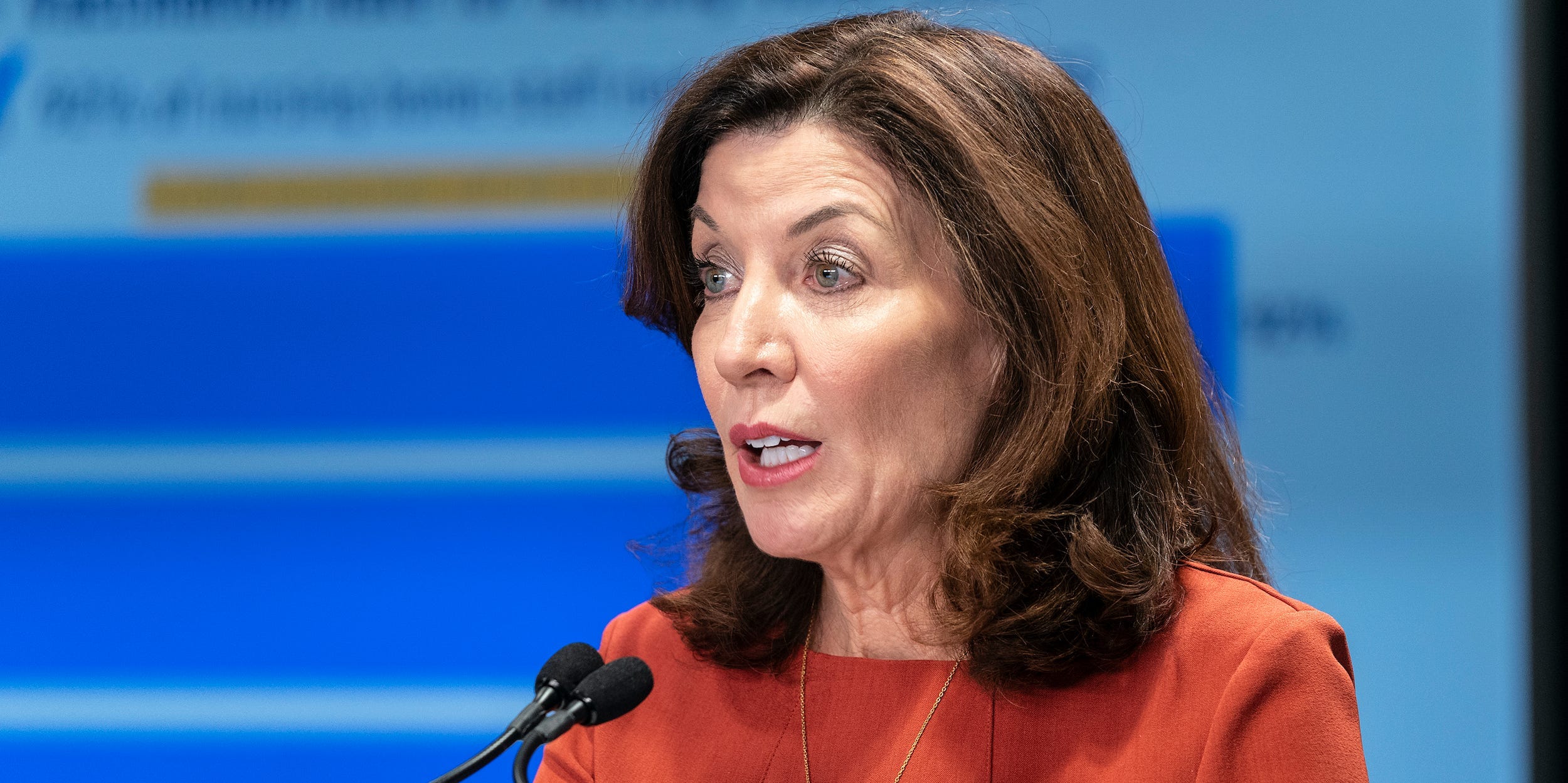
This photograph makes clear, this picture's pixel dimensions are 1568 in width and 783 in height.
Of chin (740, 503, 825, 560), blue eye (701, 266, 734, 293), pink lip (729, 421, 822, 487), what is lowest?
chin (740, 503, 825, 560)

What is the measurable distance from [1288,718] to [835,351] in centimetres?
51

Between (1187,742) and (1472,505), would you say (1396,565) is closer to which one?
(1472,505)

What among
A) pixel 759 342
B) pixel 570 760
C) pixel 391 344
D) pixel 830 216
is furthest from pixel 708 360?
pixel 391 344

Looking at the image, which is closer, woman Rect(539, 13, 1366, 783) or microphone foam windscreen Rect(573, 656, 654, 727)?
microphone foam windscreen Rect(573, 656, 654, 727)

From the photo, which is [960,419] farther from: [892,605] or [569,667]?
[569,667]

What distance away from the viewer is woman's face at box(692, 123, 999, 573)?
128 cm

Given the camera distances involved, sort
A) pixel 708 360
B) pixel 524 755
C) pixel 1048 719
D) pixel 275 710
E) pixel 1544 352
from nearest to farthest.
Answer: pixel 524 755 < pixel 1048 719 < pixel 708 360 < pixel 1544 352 < pixel 275 710

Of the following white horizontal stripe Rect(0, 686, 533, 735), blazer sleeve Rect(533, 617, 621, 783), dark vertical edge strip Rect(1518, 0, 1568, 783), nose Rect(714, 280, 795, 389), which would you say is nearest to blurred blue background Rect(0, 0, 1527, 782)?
white horizontal stripe Rect(0, 686, 533, 735)

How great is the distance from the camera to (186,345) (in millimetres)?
2904

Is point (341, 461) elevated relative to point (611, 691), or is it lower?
elevated

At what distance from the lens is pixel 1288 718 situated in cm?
114

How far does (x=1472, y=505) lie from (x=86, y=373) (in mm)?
2851

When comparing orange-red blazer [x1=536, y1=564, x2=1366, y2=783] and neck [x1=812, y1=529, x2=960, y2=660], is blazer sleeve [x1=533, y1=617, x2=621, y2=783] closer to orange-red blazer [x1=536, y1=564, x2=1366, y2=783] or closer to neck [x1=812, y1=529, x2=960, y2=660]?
orange-red blazer [x1=536, y1=564, x2=1366, y2=783]

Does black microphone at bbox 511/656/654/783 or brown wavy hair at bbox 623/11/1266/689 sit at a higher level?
brown wavy hair at bbox 623/11/1266/689
